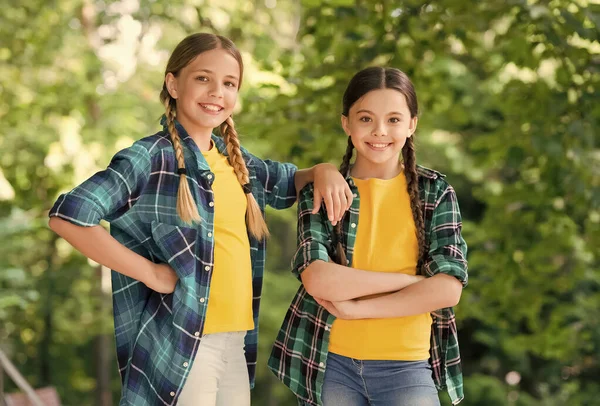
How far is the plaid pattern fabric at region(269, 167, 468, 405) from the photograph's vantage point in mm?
1929

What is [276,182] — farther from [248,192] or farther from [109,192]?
[109,192]

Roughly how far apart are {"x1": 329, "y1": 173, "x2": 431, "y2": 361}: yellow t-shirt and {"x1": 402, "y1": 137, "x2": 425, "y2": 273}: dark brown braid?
0.04 ft

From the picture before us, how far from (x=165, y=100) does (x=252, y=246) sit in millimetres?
436

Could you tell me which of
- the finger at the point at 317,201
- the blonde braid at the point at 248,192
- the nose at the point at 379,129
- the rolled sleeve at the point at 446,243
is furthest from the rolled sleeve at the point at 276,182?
the rolled sleeve at the point at 446,243

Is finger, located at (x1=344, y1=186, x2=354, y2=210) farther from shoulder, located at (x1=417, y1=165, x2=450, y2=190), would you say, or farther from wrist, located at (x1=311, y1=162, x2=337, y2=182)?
shoulder, located at (x1=417, y1=165, x2=450, y2=190)

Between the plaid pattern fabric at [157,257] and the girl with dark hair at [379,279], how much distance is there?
259 mm

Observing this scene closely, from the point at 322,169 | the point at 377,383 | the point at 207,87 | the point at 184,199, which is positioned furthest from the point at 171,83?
the point at 377,383

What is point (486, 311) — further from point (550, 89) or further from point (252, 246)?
point (252, 246)

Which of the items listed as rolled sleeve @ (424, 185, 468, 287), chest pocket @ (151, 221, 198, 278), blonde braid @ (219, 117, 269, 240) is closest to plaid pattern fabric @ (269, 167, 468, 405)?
rolled sleeve @ (424, 185, 468, 287)

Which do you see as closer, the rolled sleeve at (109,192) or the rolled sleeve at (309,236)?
the rolled sleeve at (109,192)

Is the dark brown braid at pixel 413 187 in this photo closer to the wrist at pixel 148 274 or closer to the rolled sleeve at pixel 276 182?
the rolled sleeve at pixel 276 182

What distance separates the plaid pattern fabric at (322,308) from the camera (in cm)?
193

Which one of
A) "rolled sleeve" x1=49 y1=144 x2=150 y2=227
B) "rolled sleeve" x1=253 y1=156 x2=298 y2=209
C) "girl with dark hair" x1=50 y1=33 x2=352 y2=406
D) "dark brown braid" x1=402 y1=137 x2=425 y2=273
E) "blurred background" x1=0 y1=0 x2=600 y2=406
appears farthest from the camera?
"blurred background" x1=0 y1=0 x2=600 y2=406

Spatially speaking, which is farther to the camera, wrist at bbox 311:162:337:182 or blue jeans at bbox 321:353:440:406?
wrist at bbox 311:162:337:182
